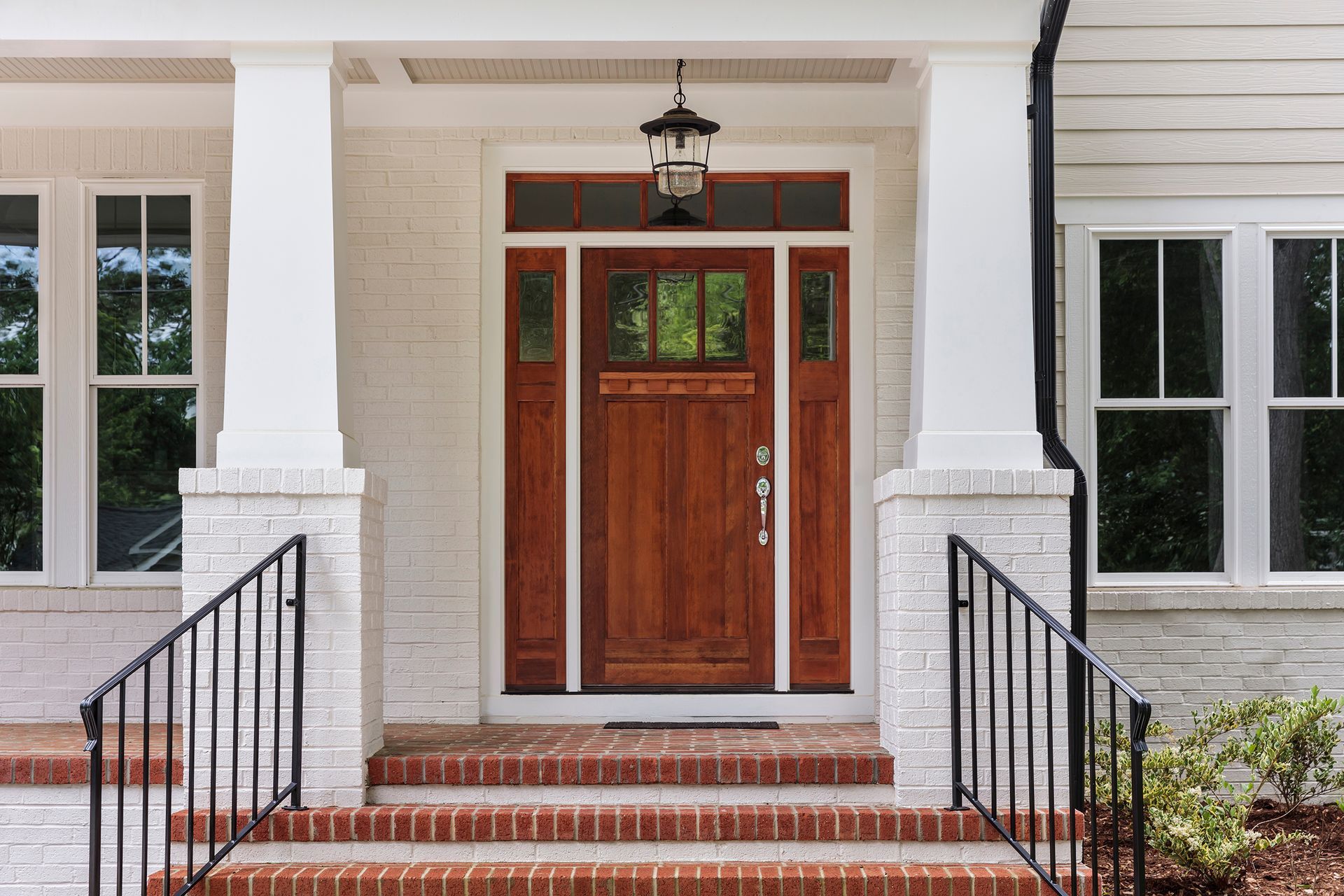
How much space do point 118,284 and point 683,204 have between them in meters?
2.66

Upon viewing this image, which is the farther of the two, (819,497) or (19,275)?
(19,275)

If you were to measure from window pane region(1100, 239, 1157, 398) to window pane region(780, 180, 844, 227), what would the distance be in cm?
128

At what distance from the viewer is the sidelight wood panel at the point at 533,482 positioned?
18.6 ft

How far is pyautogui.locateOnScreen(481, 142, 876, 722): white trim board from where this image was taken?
559 centimetres

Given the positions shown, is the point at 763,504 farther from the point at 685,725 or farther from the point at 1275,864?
the point at 1275,864

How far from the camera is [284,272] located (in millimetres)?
4383

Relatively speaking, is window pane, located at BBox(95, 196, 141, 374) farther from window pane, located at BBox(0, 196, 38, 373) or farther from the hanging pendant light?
the hanging pendant light

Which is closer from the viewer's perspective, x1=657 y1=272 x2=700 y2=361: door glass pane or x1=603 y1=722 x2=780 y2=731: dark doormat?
x1=603 y1=722 x2=780 y2=731: dark doormat

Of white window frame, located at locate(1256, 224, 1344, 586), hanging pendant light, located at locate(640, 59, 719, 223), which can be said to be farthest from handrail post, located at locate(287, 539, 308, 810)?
white window frame, located at locate(1256, 224, 1344, 586)

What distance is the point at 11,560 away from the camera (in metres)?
5.76

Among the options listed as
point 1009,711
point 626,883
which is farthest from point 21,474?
point 1009,711

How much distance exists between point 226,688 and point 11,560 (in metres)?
2.10

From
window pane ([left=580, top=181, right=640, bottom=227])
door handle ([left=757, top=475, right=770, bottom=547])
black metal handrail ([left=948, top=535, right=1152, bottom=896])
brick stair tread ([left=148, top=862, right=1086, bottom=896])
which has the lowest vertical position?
brick stair tread ([left=148, top=862, right=1086, bottom=896])

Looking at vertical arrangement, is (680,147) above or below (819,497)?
above
